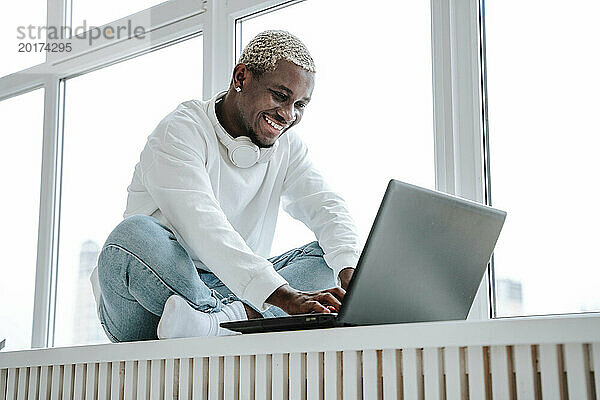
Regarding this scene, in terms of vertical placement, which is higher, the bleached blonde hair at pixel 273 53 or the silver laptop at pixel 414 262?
the bleached blonde hair at pixel 273 53

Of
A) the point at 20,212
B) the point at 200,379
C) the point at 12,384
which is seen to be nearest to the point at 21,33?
the point at 20,212

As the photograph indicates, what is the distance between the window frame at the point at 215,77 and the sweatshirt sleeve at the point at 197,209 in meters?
0.56

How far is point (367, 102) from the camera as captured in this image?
2070 mm

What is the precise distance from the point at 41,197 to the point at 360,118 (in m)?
1.22

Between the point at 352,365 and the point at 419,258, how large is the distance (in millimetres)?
193

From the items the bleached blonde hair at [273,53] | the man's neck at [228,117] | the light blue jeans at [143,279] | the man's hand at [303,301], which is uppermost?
the bleached blonde hair at [273,53]

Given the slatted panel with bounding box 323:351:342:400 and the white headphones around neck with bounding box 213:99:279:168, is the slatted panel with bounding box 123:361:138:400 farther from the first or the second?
the white headphones around neck with bounding box 213:99:279:168

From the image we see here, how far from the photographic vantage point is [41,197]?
9.12 feet

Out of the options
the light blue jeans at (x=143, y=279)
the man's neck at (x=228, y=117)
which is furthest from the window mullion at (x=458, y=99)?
the light blue jeans at (x=143, y=279)

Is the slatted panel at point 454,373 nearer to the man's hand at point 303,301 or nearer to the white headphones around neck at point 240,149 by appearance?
the man's hand at point 303,301

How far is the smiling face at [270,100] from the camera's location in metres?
1.69

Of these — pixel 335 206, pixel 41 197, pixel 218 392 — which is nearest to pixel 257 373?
pixel 218 392

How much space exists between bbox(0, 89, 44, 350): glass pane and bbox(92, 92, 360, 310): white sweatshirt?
1164 mm

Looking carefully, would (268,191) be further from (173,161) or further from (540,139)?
(540,139)
